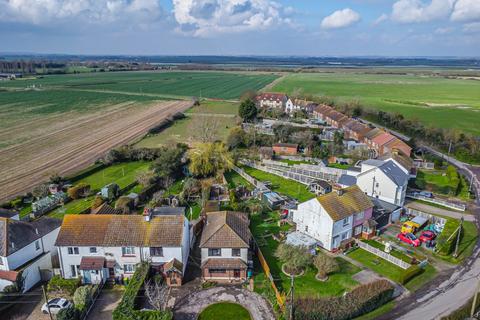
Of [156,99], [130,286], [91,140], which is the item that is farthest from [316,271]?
[156,99]

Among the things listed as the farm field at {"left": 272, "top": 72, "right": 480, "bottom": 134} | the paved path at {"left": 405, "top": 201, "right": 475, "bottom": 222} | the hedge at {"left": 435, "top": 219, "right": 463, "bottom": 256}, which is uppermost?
the farm field at {"left": 272, "top": 72, "right": 480, "bottom": 134}

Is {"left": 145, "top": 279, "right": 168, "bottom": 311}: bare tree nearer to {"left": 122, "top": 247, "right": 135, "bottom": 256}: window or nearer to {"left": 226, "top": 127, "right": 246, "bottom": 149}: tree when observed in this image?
{"left": 122, "top": 247, "right": 135, "bottom": 256}: window

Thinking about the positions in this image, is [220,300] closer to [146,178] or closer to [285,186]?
[146,178]

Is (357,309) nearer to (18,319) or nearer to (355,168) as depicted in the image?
(18,319)

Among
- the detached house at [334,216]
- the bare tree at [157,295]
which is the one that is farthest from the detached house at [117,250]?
the detached house at [334,216]

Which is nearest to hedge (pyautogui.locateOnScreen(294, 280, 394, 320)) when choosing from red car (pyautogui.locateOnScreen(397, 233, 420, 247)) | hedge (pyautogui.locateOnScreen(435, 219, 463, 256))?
hedge (pyautogui.locateOnScreen(435, 219, 463, 256))

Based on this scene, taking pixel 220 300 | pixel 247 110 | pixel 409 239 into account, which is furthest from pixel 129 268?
pixel 247 110
